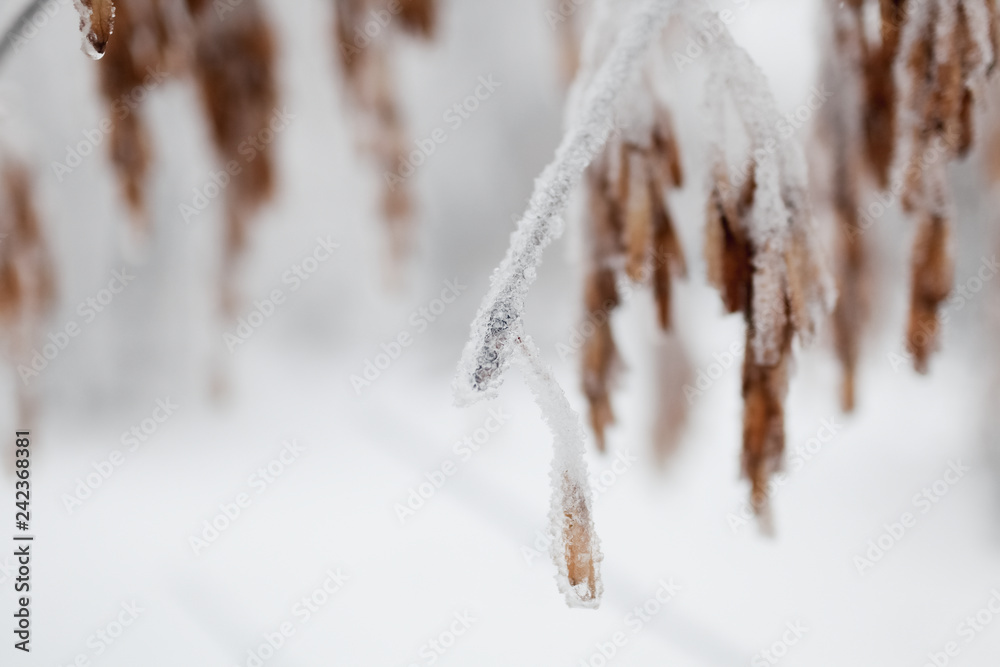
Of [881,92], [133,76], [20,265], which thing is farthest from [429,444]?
[881,92]

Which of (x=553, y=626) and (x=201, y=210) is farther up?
(x=201, y=210)

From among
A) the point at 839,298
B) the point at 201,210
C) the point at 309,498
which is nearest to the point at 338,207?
the point at 201,210

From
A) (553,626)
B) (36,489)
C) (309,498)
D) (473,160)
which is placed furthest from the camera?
(473,160)

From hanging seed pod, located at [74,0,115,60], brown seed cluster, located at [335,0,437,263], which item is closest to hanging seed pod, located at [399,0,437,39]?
brown seed cluster, located at [335,0,437,263]

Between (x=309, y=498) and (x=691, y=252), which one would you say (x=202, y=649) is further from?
(x=691, y=252)

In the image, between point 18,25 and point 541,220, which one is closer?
point 541,220

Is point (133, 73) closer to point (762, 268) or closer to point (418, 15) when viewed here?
point (418, 15)

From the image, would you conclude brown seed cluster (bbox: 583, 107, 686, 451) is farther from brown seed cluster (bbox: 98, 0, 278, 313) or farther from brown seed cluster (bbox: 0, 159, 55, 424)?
brown seed cluster (bbox: 0, 159, 55, 424)

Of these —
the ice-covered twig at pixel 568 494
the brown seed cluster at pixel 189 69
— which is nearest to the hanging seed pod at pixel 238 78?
the brown seed cluster at pixel 189 69
